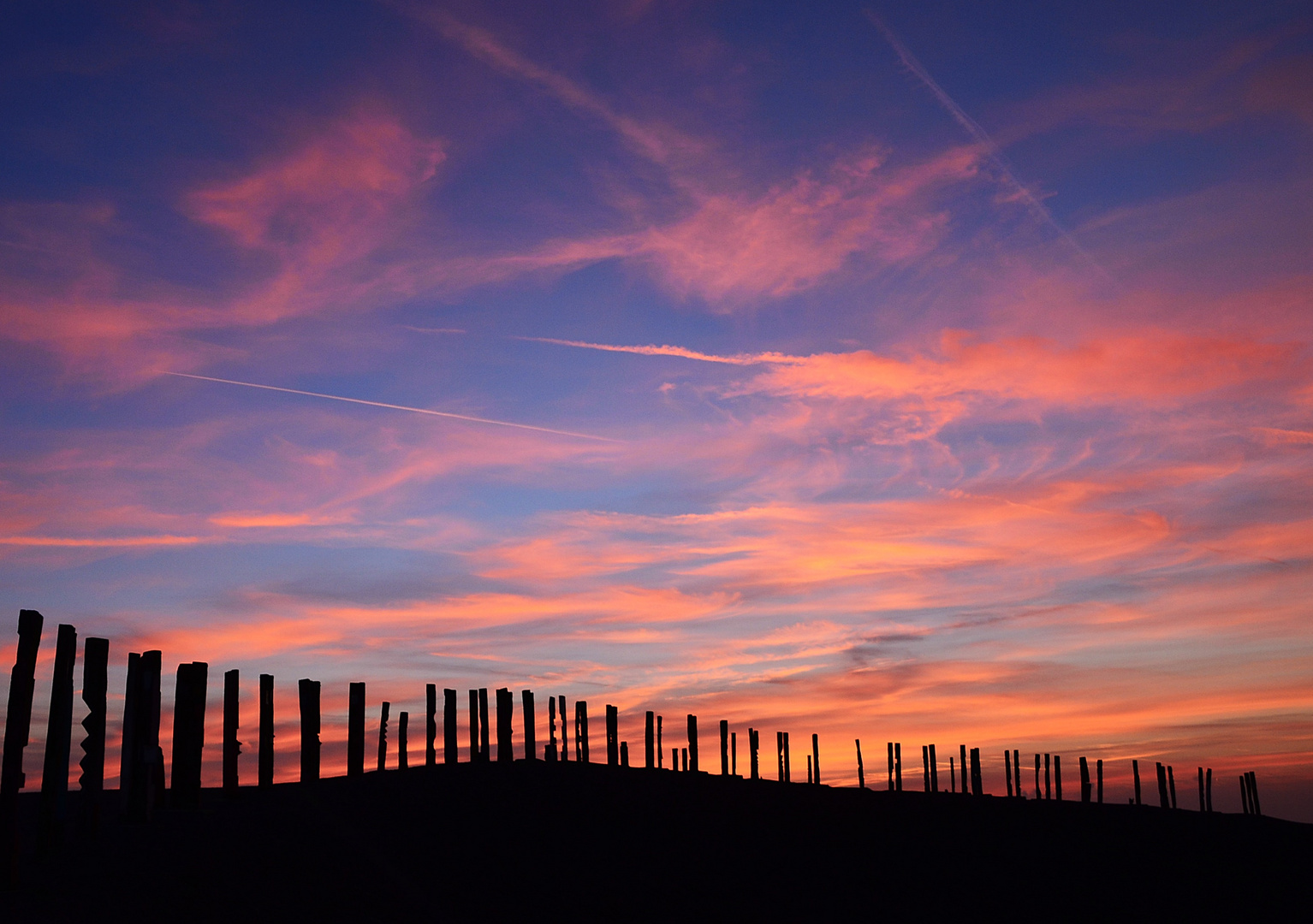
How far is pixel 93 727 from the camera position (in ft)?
44.3

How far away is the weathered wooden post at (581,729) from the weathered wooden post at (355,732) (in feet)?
31.3

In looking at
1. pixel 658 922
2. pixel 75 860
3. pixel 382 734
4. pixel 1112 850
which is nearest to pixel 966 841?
pixel 1112 850

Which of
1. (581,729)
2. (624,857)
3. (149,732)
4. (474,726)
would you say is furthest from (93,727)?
(581,729)

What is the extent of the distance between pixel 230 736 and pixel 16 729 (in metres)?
5.24

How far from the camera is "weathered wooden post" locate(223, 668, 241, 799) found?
1633cm

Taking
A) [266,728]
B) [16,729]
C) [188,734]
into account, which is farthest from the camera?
[266,728]

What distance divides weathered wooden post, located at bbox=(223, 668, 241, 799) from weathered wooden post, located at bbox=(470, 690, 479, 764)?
27.4ft

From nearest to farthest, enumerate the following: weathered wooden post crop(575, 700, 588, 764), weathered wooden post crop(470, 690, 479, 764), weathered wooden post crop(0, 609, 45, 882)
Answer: weathered wooden post crop(0, 609, 45, 882)
weathered wooden post crop(470, 690, 479, 764)
weathered wooden post crop(575, 700, 588, 764)

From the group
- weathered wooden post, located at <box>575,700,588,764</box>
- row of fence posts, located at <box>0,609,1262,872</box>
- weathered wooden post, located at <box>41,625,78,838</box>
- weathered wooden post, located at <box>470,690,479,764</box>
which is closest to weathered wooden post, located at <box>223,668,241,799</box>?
row of fence posts, located at <box>0,609,1262,872</box>

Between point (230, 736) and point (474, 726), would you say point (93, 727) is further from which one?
point (474, 726)

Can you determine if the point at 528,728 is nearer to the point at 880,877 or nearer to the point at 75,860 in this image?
the point at 880,877

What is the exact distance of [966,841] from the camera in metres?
20.2

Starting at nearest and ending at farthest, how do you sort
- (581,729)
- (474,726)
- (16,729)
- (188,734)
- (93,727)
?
1. (16,729)
2. (93,727)
3. (188,734)
4. (474,726)
5. (581,729)

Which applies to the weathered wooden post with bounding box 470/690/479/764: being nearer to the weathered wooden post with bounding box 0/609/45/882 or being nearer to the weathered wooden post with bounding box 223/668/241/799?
the weathered wooden post with bounding box 223/668/241/799
